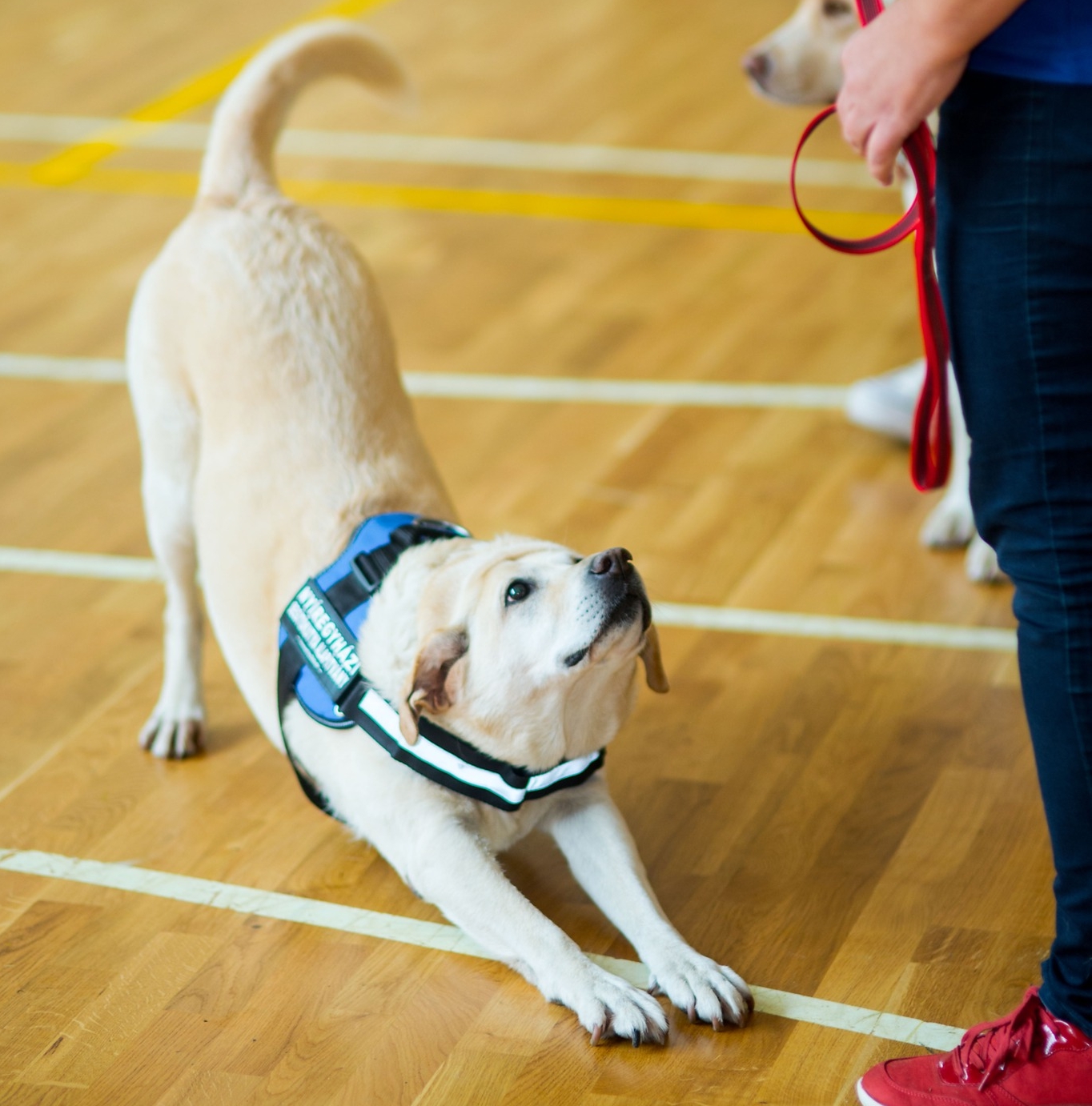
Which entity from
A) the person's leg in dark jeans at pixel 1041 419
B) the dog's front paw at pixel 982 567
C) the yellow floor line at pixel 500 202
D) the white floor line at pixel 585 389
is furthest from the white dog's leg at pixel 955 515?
the yellow floor line at pixel 500 202

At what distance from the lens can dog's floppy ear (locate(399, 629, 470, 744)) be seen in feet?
7.11

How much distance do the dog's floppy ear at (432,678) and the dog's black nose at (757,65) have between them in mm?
2452

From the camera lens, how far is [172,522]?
2.99 m

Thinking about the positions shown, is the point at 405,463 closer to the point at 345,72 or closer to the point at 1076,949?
the point at 345,72

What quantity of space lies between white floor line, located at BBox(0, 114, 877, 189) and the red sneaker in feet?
14.1

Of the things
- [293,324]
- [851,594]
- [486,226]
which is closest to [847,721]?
[851,594]

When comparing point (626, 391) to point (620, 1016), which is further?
point (626, 391)

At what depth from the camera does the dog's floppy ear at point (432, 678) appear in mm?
2166

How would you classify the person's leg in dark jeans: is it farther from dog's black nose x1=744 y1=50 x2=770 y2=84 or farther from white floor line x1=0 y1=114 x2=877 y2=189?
white floor line x1=0 y1=114 x2=877 y2=189

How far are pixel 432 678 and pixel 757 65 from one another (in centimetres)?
254

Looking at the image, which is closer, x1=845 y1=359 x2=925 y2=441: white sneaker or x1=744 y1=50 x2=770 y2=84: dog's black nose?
x1=845 y1=359 x2=925 y2=441: white sneaker

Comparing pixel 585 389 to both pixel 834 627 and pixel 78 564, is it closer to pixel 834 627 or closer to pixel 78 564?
pixel 834 627

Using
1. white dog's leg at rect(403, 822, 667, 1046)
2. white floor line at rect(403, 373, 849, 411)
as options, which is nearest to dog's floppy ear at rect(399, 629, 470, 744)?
white dog's leg at rect(403, 822, 667, 1046)

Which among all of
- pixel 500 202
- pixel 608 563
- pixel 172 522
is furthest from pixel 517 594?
pixel 500 202
